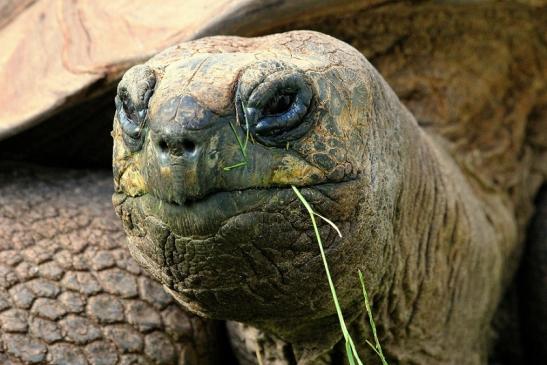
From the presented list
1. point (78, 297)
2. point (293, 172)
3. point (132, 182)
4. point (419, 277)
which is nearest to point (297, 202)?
point (293, 172)

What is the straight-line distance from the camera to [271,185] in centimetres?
154

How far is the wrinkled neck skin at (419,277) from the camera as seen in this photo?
6.53 feet

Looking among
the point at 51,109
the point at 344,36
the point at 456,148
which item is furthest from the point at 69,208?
the point at 456,148

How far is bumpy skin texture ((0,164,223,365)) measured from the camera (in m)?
2.30

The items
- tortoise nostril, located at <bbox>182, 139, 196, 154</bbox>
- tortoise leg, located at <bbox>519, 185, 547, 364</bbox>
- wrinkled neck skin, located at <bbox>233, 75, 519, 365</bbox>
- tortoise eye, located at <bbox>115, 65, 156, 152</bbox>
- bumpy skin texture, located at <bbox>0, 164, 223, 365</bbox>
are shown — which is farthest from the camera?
tortoise leg, located at <bbox>519, 185, 547, 364</bbox>

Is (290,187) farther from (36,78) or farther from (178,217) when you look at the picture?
(36,78)

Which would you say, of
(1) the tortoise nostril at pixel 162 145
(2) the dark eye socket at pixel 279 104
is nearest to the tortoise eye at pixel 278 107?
(2) the dark eye socket at pixel 279 104

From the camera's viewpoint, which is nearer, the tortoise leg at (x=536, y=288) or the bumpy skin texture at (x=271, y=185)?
the bumpy skin texture at (x=271, y=185)

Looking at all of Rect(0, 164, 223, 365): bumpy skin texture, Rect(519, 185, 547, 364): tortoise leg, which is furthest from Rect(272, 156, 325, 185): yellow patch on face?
Rect(519, 185, 547, 364): tortoise leg

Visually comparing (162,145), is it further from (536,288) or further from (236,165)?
(536,288)

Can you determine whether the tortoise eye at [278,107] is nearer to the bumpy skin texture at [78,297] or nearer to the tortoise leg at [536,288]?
the bumpy skin texture at [78,297]

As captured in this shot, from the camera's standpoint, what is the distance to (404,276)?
7.13ft

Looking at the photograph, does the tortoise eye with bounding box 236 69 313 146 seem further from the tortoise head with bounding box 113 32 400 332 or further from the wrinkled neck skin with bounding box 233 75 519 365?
the wrinkled neck skin with bounding box 233 75 519 365

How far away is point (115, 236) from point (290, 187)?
44.4 inches
